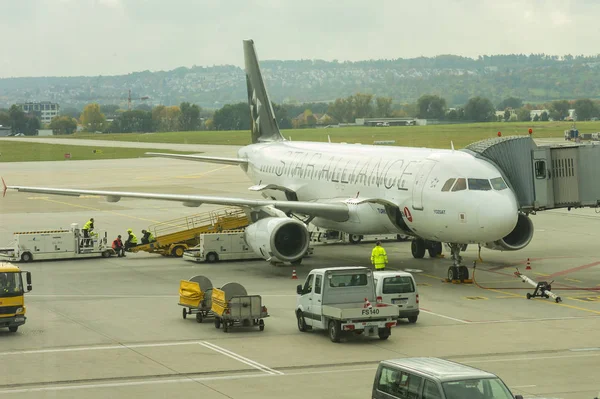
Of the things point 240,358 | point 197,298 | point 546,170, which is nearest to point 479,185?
point 546,170

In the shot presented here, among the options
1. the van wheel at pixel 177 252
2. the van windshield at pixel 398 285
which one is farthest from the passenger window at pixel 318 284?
the van wheel at pixel 177 252

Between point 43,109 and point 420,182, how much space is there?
292 ft

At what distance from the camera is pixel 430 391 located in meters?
14.5

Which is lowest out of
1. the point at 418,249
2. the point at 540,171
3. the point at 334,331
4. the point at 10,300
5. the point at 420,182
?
the point at 334,331

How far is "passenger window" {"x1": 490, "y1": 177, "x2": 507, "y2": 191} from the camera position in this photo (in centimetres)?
3291

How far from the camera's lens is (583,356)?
22.6 metres

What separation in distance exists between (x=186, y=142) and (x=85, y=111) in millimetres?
22483

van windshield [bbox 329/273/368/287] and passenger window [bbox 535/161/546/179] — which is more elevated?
passenger window [bbox 535/161/546/179]

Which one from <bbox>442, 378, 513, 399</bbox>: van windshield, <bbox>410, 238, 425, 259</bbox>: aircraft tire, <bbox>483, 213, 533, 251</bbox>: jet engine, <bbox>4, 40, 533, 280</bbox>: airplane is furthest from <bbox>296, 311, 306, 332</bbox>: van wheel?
<bbox>410, 238, 425, 259</bbox>: aircraft tire

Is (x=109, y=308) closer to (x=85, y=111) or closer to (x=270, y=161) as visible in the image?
(x=270, y=161)

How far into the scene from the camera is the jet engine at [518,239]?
35.8m

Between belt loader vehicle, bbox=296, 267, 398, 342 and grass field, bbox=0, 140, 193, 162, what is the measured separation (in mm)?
95389

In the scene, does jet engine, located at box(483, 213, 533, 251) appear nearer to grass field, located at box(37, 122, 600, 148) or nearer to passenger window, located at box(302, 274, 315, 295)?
passenger window, located at box(302, 274, 315, 295)

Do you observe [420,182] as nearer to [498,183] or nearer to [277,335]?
[498,183]
